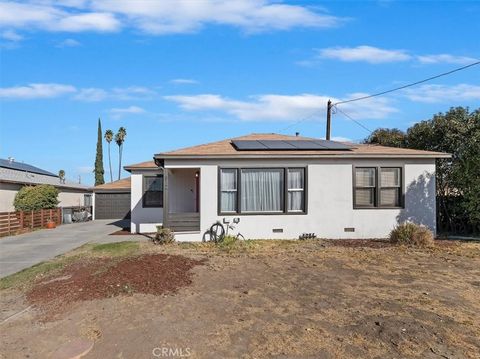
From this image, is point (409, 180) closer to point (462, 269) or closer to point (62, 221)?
point (462, 269)

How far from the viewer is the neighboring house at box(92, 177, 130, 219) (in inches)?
1140

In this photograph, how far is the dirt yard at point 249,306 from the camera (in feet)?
Answer: 15.6

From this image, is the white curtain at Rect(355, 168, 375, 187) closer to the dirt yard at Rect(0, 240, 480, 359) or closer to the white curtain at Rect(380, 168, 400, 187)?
the white curtain at Rect(380, 168, 400, 187)

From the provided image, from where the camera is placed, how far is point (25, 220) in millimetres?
20391

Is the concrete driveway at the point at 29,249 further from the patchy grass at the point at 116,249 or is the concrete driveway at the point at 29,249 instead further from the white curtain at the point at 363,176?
the white curtain at the point at 363,176

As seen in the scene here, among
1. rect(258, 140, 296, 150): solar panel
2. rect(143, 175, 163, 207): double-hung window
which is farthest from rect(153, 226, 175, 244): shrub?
rect(143, 175, 163, 207): double-hung window

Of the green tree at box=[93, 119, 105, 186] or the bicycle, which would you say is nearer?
the bicycle

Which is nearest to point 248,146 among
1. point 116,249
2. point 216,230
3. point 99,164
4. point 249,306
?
point 216,230

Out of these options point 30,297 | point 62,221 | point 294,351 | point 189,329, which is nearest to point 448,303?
point 294,351

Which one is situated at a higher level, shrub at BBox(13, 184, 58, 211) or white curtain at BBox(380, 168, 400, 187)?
white curtain at BBox(380, 168, 400, 187)

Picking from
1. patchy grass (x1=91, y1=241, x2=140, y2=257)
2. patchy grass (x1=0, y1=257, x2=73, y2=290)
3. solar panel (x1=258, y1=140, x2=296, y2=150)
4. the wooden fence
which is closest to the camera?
patchy grass (x1=0, y1=257, x2=73, y2=290)

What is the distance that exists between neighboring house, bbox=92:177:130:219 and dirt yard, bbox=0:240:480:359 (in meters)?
19.2

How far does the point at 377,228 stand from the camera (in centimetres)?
1425

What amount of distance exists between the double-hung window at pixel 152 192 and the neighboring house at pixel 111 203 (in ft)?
37.7
